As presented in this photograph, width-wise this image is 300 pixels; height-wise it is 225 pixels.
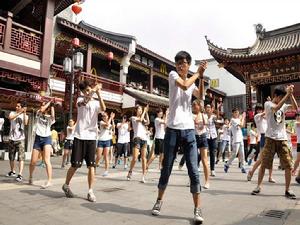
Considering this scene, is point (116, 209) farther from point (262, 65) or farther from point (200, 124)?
point (262, 65)

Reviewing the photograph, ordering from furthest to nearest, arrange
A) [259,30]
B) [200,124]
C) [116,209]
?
1. [259,30]
2. [200,124]
3. [116,209]

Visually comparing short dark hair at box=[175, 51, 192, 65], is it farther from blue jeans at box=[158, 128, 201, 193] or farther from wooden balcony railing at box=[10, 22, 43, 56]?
wooden balcony railing at box=[10, 22, 43, 56]

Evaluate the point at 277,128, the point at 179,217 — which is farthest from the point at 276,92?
the point at 179,217

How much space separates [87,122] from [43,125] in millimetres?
1821

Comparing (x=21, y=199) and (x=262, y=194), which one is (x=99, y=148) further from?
(x=262, y=194)

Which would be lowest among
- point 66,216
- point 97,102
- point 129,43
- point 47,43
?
point 66,216

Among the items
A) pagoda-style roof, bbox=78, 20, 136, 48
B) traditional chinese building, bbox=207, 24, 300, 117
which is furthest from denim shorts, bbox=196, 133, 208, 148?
pagoda-style roof, bbox=78, 20, 136, 48

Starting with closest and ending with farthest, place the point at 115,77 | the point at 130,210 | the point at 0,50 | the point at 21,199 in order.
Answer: the point at 130,210
the point at 21,199
the point at 0,50
the point at 115,77

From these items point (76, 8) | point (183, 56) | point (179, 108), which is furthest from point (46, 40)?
point (179, 108)

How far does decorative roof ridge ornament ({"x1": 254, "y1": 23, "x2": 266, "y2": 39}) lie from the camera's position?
2150 centimetres

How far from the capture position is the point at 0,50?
10.2 m

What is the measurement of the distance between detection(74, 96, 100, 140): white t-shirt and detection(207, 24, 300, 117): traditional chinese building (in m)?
12.8

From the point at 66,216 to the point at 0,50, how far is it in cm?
835

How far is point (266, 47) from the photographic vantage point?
2055cm
